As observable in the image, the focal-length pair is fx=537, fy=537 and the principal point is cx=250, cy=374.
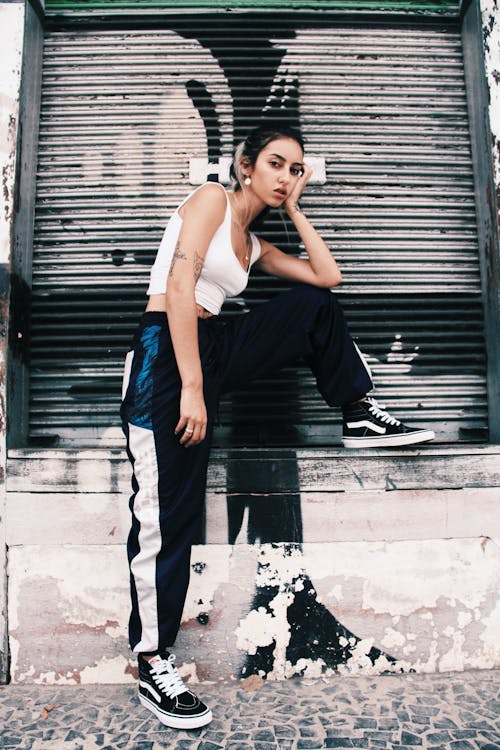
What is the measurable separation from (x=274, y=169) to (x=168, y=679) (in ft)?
7.37

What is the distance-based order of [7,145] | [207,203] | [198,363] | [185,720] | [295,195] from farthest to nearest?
1. [7,145]
2. [295,195]
3. [207,203]
4. [198,363]
5. [185,720]

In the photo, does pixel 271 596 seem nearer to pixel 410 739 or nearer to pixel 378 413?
pixel 410 739

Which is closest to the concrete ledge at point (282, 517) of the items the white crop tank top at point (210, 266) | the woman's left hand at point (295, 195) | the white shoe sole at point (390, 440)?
the white shoe sole at point (390, 440)

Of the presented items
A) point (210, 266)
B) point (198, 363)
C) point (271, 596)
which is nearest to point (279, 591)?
point (271, 596)

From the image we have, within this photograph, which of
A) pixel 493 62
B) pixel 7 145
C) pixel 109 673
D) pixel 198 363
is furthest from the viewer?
pixel 493 62

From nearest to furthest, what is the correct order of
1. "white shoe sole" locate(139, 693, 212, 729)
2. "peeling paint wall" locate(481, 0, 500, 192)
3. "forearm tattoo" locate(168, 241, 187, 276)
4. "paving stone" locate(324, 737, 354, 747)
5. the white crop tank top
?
1. "paving stone" locate(324, 737, 354, 747)
2. "white shoe sole" locate(139, 693, 212, 729)
3. "forearm tattoo" locate(168, 241, 187, 276)
4. the white crop tank top
5. "peeling paint wall" locate(481, 0, 500, 192)

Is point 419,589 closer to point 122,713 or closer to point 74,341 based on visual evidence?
point 122,713

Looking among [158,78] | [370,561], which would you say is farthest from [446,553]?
[158,78]

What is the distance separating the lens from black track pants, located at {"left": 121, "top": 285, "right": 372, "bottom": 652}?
7.02 ft

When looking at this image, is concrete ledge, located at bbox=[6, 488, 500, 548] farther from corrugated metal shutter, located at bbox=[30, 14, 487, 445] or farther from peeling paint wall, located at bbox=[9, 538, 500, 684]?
corrugated metal shutter, located at bbox=[30, 14, 487, 445]

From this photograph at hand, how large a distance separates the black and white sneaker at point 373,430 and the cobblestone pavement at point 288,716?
3.49 feet

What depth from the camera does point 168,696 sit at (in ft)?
6.96

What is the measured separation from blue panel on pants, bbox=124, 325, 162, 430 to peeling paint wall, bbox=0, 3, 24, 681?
84 centimetres

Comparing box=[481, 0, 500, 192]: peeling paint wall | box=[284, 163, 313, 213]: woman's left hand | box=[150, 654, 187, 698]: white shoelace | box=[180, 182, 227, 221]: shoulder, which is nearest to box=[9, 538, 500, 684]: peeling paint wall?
box=[150, 654, 187, 698]: white shoelace
